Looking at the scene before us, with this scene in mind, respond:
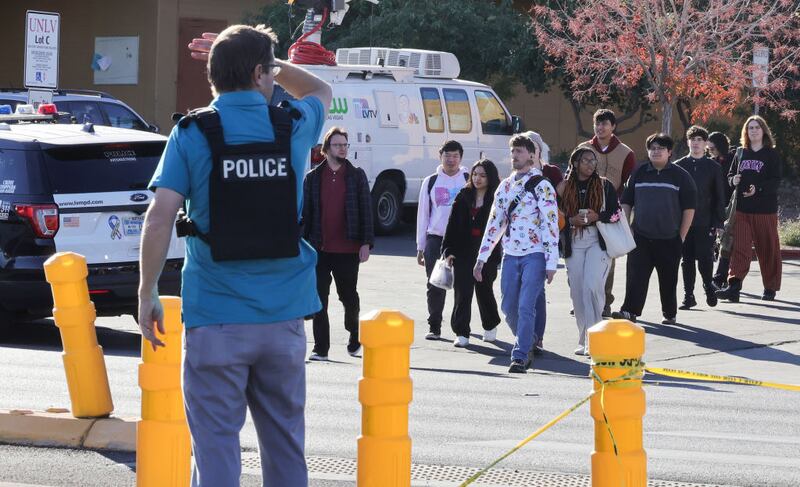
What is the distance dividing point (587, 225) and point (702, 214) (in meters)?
3.28

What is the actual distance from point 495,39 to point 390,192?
8060 millimetres

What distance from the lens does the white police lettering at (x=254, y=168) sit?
4766 millimetres

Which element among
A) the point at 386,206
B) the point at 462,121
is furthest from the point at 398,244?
the point at 462,121

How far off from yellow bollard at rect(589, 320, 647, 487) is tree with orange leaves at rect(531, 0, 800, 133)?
20452 mm

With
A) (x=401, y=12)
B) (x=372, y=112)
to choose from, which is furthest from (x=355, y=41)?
(x=372, y=112)

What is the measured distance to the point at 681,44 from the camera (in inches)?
985

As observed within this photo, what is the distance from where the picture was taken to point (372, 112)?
2169 centimetres

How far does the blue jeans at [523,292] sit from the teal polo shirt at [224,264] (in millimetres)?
5991

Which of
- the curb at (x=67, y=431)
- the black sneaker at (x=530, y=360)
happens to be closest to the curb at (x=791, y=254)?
the black sneaker at (x=530, y=360)

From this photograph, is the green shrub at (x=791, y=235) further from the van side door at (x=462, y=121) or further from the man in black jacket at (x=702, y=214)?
the man in black jacket at (x=702, y=214)

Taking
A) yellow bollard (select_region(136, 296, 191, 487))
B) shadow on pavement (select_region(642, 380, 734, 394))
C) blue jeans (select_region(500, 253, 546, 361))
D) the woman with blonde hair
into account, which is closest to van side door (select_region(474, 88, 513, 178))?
the woman with blonde hair

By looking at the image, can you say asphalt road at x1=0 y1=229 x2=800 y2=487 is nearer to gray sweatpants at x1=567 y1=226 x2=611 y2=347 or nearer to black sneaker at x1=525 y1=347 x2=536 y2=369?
black sneaker at x1=525 y1=347 x2=536 y2=369

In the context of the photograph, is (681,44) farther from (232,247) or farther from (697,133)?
(232,247)

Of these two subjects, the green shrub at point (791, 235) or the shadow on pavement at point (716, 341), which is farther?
the green shrub at point (791, 235)
